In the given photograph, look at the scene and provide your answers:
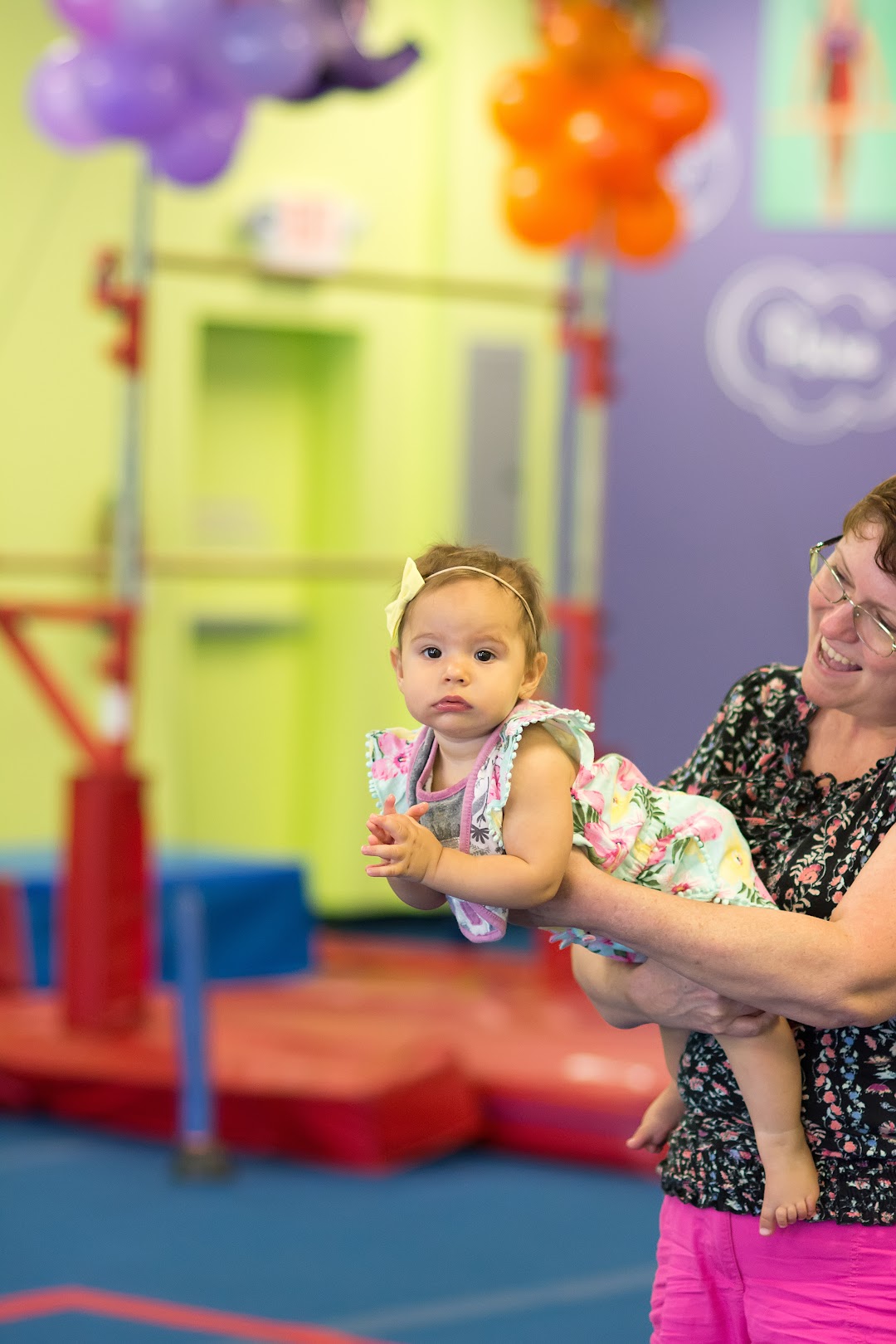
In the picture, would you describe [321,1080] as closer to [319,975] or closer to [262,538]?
[319,975]

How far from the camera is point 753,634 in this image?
5.94 metres

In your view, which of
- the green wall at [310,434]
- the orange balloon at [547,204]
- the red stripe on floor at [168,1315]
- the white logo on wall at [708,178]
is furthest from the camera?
the green wall at [310,434]

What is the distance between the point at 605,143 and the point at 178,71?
105 cm

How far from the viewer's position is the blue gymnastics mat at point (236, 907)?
16.3ft

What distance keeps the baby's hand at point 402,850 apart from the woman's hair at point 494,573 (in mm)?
205

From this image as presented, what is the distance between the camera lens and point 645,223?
187 inches

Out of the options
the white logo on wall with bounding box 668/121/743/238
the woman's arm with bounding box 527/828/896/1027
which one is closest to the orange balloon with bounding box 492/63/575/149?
the white logo on wall with bounding box 668/121/743/238

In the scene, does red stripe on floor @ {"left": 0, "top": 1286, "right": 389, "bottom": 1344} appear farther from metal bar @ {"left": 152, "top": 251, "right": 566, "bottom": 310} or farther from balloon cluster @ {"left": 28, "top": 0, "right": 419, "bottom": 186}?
metal bar @ {"left": 152, "top": 251, "right": 566, "bottom": 310}

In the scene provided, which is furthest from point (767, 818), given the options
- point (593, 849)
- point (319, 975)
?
point (319, 975)

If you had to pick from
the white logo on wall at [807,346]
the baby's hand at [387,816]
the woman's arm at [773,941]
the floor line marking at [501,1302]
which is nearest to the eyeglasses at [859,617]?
the woman's arm at [773,941]

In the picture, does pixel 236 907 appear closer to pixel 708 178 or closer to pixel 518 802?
pixel 708 178

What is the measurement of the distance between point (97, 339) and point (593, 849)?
481cm

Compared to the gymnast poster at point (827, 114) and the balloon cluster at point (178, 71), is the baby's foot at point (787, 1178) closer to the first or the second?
the balloon cluster at point (178, 71)

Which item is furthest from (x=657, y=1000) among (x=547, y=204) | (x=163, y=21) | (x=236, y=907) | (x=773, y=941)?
(x=236, y=907)
